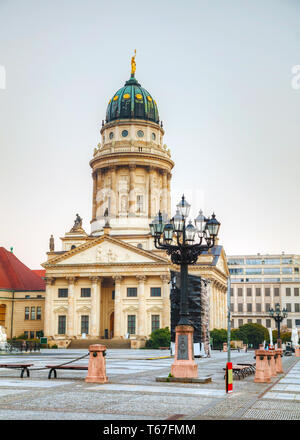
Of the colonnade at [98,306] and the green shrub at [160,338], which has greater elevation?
the colonnade at [98,306]

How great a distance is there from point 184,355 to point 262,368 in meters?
3.04

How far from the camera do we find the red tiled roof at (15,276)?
88.6 meters

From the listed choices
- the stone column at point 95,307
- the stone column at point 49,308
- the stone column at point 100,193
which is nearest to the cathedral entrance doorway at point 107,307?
the stone column at point 95,307

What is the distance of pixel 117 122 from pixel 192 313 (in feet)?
168

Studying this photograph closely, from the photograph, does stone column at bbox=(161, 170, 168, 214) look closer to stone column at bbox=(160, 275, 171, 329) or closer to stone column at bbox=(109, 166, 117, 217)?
stone column at bbox=(109, 166, 117, 217)

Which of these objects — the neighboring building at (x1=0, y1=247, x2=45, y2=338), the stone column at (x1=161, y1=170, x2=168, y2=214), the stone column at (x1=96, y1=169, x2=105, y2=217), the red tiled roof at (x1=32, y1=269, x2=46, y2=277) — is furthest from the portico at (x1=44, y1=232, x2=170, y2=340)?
the red tiled roof at (x1=32, y1=269, x2=46, y2=277)

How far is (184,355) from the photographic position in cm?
2125

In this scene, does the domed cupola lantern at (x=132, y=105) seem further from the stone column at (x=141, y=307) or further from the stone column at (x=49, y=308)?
the stone column at (x=49, y=308)

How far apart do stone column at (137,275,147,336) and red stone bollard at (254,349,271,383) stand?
53.4 metres

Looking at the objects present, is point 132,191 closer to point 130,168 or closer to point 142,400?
point 130,168

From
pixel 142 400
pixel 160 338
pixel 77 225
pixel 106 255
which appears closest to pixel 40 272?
pixel 77 225

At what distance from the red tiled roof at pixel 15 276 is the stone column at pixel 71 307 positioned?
13027 millimetres
